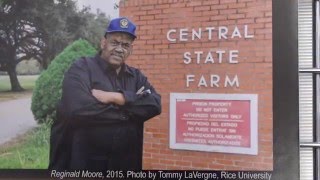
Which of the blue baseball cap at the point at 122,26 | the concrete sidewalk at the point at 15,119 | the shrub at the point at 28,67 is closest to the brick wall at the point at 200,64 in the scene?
the blue baseball cap at the point at 122,26

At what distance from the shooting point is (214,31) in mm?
2707

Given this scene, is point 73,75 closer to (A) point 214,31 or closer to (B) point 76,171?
(B) point 76,171

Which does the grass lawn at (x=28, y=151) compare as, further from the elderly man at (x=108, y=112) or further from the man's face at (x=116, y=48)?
the man's face at (x=116, y=48)

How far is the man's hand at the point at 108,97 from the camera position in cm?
271

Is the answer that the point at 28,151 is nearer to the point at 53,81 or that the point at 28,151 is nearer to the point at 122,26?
the point at 53,81

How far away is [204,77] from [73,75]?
0.86 meters

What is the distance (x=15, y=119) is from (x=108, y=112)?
640 mm

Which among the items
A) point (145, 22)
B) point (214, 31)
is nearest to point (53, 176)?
point (145, 22)

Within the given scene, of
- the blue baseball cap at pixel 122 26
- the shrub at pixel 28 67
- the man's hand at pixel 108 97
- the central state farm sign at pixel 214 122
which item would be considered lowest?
the central state farm sign at pixel 214 122

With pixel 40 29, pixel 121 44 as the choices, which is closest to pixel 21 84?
pixel 40 29

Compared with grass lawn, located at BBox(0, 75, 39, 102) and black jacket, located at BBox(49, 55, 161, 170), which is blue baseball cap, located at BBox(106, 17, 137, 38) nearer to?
black jacket, located at BBox(49, 55, 161, 170)

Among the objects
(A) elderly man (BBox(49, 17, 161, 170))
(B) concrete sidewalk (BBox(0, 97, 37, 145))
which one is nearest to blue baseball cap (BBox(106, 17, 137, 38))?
(A) elderly man (BBox(49, 17, 161, 170))

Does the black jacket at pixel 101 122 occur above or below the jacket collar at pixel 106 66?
below

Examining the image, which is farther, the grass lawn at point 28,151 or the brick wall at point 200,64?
the grass lawn at point 28,151
